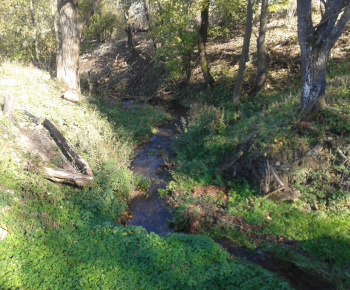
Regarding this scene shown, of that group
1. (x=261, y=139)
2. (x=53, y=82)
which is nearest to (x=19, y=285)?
(x=261, y=139)

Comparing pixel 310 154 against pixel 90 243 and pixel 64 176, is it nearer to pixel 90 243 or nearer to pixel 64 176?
pixel 90 243

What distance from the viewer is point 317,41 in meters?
6.80

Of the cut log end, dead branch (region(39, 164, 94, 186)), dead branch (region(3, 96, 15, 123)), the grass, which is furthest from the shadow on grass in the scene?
the cut log end

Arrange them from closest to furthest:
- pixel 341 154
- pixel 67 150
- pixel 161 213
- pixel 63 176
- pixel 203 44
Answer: pixel 341 154 < pixel 63 176 < pixel 161 213 < pixel 67 150 < pixel 203 44

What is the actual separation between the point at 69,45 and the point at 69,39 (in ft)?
0.89

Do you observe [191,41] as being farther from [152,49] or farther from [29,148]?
[29,148]

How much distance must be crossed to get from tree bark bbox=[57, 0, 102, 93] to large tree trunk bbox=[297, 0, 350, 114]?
370 inches

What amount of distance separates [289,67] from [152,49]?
40.9 ft

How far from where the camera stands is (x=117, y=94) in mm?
17500

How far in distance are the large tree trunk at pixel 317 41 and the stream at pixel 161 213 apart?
4.22 meters

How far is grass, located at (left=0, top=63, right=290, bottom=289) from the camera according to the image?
4.66 metres

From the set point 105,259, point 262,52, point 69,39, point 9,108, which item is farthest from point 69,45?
point 105,259

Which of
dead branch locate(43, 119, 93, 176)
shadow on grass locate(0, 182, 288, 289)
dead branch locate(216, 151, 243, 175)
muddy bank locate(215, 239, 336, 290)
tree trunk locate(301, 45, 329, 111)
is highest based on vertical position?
tree trunk locate(301, 45, 329, 111)

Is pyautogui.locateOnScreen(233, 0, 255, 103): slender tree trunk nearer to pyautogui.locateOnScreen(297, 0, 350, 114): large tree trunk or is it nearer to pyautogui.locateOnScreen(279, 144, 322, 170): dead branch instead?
pyautogui.locateOnScreen(297, 0, 350, 114): large tree trunk
